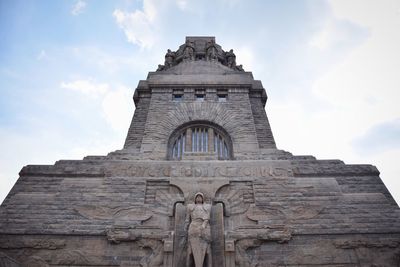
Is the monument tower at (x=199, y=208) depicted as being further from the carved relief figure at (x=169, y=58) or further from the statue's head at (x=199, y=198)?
the carved relief figure at (x=169, y=58)

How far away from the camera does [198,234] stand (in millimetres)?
7434

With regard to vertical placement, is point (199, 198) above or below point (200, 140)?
below

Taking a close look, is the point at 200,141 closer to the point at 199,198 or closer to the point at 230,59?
the point at 199,198

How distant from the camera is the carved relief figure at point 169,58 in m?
18.2

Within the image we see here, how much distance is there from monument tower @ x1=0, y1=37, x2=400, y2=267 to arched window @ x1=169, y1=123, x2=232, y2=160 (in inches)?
2.4

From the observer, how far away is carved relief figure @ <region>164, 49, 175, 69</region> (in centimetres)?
1819

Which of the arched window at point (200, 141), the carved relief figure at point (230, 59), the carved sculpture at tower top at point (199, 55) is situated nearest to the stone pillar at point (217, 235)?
the arched window at point (200, 141)

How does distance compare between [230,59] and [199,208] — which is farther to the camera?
[230,59]

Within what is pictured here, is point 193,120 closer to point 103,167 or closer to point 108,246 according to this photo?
point 103,167

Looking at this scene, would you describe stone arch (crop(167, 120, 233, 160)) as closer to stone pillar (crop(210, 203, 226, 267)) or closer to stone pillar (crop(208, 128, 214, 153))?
stone pillar (crop(208, 128, 214, 153))

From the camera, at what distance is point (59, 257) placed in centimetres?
781

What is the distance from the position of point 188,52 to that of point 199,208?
1311cm

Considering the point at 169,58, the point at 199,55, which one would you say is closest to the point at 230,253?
the point at 169,58

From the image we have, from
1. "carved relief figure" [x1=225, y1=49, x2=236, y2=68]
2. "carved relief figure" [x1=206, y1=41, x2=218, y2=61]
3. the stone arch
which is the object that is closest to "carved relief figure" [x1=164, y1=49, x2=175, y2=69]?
"carved relief figure" [x1=206, y1=41, x2=218, y2=61]
